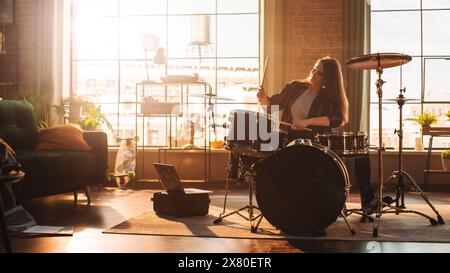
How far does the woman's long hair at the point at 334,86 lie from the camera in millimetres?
4160

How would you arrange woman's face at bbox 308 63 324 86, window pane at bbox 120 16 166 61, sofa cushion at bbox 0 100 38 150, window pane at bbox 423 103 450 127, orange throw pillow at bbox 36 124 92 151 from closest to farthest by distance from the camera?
woman's face at bbox 308 63 324 86
sofa cushion at bbox 0 100 38 150
orange throw pillow at bbox 36 124 92 151
window pane at bbox 423 103 450 127
window pane at bbox 120 16 166 61

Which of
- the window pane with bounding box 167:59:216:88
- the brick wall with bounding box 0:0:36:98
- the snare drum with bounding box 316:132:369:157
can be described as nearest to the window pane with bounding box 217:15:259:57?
the window pane with bounding box 167:59:216:88

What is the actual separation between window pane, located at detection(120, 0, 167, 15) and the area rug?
3.60 meters

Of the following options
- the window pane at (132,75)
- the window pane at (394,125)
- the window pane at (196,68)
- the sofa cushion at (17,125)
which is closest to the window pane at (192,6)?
the window pane at (196,68)

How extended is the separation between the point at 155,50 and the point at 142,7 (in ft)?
1.90

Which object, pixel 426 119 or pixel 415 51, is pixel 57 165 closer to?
pixel 426 119

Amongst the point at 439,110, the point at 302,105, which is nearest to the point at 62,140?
the point at 302,105

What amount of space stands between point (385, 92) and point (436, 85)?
23.6 inches

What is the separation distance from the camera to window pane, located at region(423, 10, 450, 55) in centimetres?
686

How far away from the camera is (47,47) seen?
7043 mm

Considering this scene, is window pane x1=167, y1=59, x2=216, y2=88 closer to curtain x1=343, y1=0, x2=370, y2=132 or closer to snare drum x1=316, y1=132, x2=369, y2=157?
curtain x1=343, y1=0, x2=370, y2=132

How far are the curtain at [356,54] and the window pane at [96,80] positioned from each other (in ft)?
9.78
